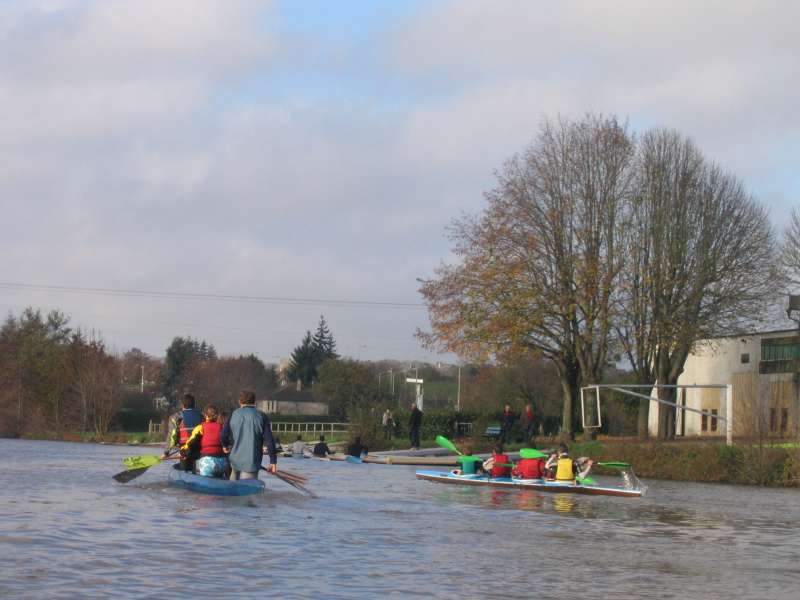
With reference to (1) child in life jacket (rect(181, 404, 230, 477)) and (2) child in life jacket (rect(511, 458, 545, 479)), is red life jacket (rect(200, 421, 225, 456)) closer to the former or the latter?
(1) child in life jacket (rect(181, 404, 230, 477))

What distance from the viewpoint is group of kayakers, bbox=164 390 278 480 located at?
59.7 ft

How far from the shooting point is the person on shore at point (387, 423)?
48656 millimetres

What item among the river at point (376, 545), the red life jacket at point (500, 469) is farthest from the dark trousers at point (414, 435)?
the river at point (376, 545)

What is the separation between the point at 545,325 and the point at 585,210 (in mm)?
4936

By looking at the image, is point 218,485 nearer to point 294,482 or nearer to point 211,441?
point 211,441

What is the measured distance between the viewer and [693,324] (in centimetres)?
4547

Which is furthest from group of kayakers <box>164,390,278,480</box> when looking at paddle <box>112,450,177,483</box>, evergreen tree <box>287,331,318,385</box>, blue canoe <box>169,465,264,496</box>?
evergreen tree <box>287,331,318,385</box>

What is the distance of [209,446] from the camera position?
65.5ft

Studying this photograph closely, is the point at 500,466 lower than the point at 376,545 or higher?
higher

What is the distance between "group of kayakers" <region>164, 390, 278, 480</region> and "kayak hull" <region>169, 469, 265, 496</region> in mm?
154

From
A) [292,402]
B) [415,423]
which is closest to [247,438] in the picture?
[415,423]

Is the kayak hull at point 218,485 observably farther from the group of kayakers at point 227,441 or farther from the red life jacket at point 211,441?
the red life jacket at point 211,441

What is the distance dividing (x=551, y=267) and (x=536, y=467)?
2088 centimetres

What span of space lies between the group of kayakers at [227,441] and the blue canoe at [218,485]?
0.51 ft
